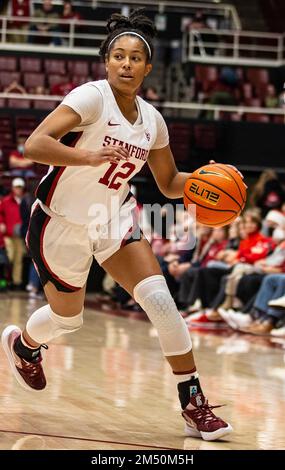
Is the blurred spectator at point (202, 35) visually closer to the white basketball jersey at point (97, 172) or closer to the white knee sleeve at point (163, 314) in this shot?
the white basketball jersey at point (97, 172)

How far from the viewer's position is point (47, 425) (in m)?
5.22

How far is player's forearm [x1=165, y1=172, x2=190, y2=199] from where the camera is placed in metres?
5.61

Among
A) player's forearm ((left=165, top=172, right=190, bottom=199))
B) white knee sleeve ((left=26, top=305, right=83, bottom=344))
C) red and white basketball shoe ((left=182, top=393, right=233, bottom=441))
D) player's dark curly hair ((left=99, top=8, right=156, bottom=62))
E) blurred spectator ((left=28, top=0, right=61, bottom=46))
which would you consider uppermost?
player's dark curly hair ((left=99, top=8, right=156, bottom=62))

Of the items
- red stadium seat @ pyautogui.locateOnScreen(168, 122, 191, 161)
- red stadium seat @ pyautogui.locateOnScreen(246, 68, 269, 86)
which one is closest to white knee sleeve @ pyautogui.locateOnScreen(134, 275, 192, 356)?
red stadium seat @ pyautogui.locateOnScreen(168, 122, 191, 161)

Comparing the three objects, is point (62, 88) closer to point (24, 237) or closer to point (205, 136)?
point (205, 136)

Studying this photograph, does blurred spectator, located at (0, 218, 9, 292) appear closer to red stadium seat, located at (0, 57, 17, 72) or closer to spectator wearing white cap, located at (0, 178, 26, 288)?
spectator wearing white cap, located at (0, 178, 26, 288)

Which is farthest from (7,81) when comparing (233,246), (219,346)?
(219,346)

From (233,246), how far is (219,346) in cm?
299

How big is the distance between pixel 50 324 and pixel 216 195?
1128 millimetres

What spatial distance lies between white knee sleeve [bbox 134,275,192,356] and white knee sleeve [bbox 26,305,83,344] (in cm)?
44

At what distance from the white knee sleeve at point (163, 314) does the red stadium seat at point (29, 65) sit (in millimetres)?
15954

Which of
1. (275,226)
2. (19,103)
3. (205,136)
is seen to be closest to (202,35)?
(205,136)

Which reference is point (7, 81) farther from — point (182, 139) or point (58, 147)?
point (58, 147)

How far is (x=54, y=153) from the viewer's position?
4773mm
